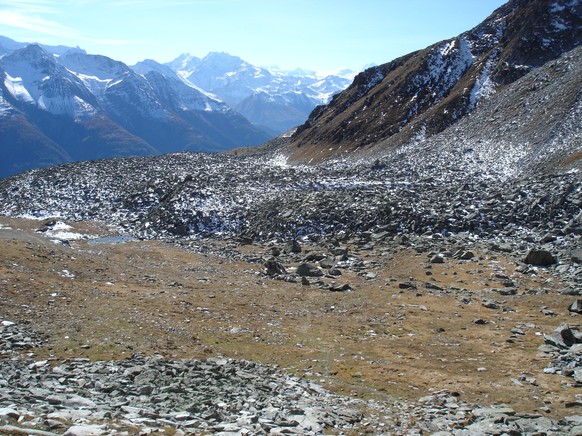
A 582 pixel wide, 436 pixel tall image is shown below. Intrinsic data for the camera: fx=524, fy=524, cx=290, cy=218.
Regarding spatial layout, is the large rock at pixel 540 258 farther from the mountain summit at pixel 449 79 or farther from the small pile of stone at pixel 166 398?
the mountain summit at pixel 449 79

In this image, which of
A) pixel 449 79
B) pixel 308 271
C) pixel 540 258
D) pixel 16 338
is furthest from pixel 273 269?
pixel 449 79

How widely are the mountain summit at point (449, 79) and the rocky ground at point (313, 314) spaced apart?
38.2 metres

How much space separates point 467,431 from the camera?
1435 centimetres

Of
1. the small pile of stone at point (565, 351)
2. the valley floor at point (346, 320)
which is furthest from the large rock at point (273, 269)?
the small pile of stone at point (565, 351)

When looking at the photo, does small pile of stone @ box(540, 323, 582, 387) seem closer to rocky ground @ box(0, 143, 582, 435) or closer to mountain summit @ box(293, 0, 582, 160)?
rocky ground @ box(0, 143, 582, 435)

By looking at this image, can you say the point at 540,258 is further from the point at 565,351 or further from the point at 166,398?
the point at 166,398

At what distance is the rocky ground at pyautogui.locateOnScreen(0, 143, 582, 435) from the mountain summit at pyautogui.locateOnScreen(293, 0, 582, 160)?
125 feet

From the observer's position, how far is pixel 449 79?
363 feet

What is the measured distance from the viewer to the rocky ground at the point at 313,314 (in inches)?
614

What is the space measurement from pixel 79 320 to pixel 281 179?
179ft

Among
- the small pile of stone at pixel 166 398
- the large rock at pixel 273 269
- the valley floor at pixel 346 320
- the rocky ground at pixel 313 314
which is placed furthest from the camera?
the large rock at pixel 273 269

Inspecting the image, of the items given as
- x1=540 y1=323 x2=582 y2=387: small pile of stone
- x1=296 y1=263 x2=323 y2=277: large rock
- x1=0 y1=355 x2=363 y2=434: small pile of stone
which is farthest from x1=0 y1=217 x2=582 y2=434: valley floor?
x1=296 y1=263 x2=323 y2=277: large rock

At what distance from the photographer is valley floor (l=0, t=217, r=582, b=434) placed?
1838 cm

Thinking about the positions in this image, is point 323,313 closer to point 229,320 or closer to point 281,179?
point 229,320
